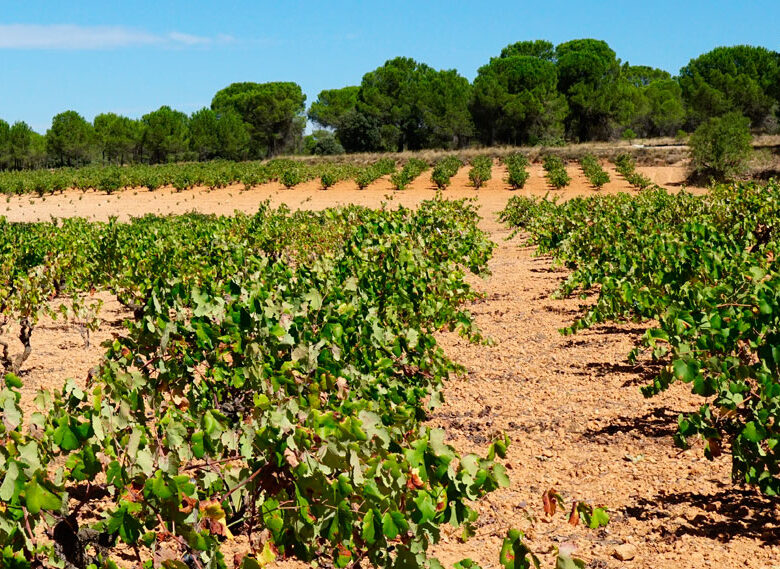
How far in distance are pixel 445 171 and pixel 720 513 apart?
39775mm

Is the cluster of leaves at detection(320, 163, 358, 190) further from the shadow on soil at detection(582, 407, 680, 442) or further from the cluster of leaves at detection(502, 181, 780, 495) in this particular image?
the shadow on soil at detection(582, 407, 680, 442)

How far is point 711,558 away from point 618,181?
37.8 m

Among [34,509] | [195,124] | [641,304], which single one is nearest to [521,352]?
[641,304]

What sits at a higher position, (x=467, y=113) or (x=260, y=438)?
(x=467, y=113)

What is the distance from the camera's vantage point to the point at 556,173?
39.6 m

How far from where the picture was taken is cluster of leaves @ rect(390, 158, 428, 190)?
40562 mm

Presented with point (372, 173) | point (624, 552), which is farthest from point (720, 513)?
point (372, 173)

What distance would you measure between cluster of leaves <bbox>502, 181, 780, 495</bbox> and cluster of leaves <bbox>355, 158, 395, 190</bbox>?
84.7ft

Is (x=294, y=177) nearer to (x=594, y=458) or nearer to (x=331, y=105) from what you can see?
(x=594, y=458)

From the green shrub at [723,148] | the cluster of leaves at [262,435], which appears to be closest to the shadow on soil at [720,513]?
the cluster of leaves at [262,435]

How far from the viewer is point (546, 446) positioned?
243 inches

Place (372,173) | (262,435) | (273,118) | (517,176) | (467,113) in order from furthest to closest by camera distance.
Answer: (273,118) → (467,113) → (372,173) → (517,176) → (262,435)

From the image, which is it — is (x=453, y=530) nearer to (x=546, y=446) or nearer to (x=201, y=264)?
(x=546, y=446)

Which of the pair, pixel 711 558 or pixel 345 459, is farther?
pixel 711 558
